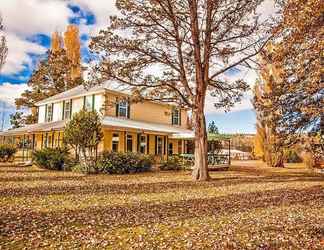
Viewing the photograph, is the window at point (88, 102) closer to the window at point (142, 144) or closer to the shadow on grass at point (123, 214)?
the window at point (142, 144)

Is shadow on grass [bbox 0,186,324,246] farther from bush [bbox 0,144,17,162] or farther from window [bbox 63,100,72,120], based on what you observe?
bush [bbox 0,144,17,162]

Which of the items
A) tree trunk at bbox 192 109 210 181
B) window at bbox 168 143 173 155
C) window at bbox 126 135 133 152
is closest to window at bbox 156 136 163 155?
window at bbox 168 143 173 155

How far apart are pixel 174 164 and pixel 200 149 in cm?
745

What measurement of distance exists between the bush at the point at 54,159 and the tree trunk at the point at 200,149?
9056 mm

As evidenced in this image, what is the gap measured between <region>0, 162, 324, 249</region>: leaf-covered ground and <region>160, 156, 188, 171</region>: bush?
40.3 feet

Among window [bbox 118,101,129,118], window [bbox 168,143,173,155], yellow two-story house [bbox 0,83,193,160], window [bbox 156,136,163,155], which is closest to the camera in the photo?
yellow two-story house [bbox 0,83,193,160]

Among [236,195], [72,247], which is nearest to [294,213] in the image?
[236,195]

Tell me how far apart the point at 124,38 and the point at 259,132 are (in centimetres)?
2227

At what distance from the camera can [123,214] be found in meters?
7.80

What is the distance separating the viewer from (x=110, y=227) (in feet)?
21.3

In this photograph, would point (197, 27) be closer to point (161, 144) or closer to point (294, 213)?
point (294, 213)

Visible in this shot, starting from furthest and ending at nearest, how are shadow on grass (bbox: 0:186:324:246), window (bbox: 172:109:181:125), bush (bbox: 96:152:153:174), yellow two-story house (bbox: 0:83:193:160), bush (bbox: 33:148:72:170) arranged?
window (bbox: 172:109:181:125) → yellow two-story house (bbox: 0:83:193:160) → bush (bbox: 33:148:72:170) → bush (bbox: 96:152:153:174) → shadow on grass (bbox: 0:186:324:246)

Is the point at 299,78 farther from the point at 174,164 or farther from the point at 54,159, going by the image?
the point at 54,159

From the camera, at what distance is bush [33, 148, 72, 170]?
21.2 m
